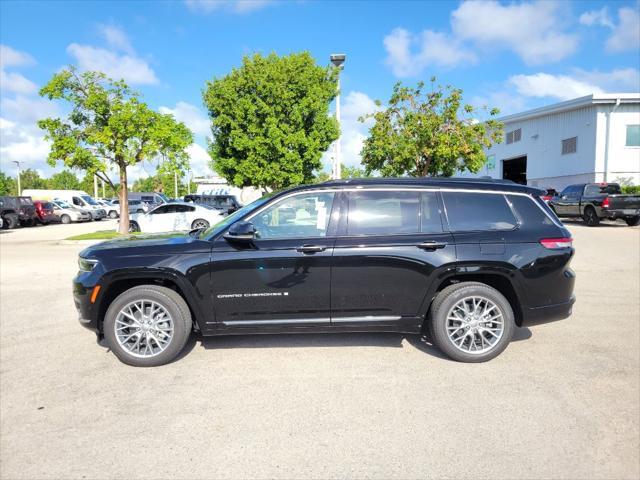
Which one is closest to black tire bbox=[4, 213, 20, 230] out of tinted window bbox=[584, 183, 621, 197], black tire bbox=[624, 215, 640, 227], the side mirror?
the side mirror

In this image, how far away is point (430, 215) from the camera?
4359 millimetres

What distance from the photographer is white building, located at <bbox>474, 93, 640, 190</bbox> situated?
2867 centimetres

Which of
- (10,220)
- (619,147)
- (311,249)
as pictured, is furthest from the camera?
(619,147)

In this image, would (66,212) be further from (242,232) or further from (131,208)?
(242,232)

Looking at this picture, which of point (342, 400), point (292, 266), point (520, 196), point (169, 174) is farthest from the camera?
point (169, 174)

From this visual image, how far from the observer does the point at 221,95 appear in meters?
18.1

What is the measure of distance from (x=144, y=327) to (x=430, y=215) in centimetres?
301

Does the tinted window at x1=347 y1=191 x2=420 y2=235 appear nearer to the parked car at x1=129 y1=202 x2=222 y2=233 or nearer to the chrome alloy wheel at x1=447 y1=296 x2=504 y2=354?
the chrome alloy wheel at x1=447 y1=296 x2=504 y2=354

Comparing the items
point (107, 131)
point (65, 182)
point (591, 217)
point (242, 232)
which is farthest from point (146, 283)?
point (65, 182)

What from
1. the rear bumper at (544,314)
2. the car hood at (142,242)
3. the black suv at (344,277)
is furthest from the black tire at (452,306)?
the car hood at (142,242)

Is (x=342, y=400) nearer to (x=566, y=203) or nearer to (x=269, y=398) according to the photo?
(x=269, y=398)

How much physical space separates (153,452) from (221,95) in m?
17.2

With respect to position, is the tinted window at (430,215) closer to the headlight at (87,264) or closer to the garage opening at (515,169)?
the headlight at (87,264)

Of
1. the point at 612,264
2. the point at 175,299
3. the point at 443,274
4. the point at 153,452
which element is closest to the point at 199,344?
the point at 175,299
